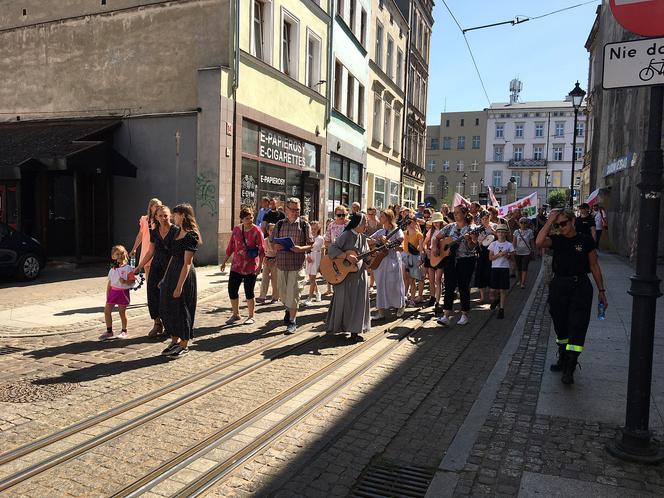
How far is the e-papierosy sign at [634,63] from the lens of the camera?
11.8ft

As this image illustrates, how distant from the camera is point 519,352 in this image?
684cm

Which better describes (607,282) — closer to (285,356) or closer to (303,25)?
(285,356)

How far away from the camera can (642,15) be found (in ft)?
11.9

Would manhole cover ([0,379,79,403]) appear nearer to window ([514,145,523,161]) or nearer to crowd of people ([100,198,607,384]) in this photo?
crowd of people ([100,198,607,384])

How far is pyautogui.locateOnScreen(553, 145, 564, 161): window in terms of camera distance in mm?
83500

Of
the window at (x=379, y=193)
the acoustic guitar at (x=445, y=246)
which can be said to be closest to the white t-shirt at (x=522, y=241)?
the acoustic guitar at (x=445, y=246)

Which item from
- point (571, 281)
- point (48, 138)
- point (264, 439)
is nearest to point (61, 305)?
point (264, 439)

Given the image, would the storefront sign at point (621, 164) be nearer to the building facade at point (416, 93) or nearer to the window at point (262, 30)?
the window at point (262, 30)

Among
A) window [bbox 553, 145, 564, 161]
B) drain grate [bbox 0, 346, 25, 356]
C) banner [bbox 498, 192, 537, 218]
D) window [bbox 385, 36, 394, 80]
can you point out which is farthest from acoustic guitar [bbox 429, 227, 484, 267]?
A: window [bbox 553, 145, 564, 161]

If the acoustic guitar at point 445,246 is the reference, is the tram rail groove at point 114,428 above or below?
below

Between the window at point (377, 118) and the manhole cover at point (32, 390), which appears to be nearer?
the manhole cover at point (32, 390)

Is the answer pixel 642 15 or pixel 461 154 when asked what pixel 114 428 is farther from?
pixel 461 154

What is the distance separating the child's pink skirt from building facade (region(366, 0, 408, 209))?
21861 millimetres

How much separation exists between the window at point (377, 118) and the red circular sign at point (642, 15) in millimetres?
24992
